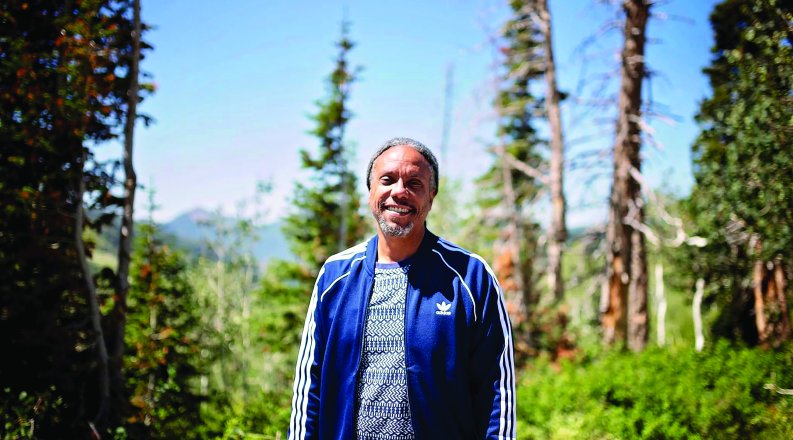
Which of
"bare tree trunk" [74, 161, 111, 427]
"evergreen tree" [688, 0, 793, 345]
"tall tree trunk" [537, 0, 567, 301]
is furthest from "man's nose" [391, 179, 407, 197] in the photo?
"tall tree trunk" [537, 0, 567, 301]

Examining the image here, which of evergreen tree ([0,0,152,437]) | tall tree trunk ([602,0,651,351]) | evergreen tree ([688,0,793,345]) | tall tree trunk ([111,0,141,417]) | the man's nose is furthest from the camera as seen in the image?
tall tree trunk ([602,0,651,351])

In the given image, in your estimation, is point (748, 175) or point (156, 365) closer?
point (156, 365)

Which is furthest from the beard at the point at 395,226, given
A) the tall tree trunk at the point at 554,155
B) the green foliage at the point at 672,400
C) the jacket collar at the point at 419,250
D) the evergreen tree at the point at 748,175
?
the tall tree trunk at the point at 554,155

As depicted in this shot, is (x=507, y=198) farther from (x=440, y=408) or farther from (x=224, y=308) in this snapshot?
(x=224, y=308)

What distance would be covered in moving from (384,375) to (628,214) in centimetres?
957

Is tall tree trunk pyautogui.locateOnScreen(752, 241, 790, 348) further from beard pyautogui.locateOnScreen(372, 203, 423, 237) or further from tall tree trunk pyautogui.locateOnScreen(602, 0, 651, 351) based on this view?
beard pyautogui.locateOnScreen(372, 203, 423, 237)

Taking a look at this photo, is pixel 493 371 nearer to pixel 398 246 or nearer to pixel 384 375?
pixel 384 375

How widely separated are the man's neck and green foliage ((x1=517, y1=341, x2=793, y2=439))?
4089 millimetres

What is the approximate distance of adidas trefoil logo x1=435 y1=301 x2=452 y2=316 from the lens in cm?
205

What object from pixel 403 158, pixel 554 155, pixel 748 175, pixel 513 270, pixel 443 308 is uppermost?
pixel 554 155

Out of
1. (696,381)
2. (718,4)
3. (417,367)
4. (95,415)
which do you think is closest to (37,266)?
(95,415)

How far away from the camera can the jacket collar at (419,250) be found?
7.25 ft

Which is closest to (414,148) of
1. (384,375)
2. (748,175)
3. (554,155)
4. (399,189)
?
(399,189)

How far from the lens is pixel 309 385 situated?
2.20m
